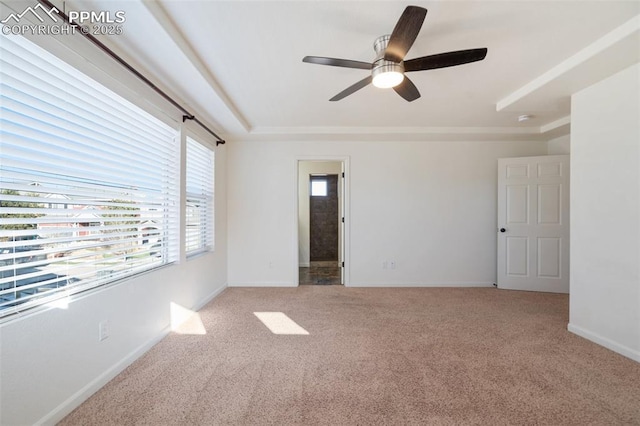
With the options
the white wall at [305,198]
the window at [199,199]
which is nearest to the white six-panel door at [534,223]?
the white wall at [305,198]

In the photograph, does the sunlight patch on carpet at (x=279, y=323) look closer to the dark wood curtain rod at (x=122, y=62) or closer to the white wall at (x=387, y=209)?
the white wall at (x=387, y=209)

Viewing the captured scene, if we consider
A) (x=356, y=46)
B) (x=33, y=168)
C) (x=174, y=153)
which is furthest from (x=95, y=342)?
(x=356, y=46)

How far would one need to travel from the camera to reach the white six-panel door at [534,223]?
366 centimetres

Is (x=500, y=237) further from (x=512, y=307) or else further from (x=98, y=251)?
(x=98, y=251)

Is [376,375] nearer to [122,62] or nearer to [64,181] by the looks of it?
[64,181]

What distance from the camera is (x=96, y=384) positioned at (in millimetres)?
1643

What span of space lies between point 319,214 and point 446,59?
4593mm

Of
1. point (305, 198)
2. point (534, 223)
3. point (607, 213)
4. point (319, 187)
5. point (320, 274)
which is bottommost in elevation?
point (320, 274)

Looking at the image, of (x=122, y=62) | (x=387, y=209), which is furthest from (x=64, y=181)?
(x=387, y=209)

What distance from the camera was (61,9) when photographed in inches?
55.9

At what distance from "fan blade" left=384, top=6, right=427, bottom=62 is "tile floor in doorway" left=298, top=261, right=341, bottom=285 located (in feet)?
11.2

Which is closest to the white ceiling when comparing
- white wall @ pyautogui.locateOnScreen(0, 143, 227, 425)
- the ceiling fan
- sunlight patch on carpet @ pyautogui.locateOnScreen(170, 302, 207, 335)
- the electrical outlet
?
the ceiling fan

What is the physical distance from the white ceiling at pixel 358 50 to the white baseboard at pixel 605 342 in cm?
222

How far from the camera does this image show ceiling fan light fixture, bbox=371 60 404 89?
5.71 feet
